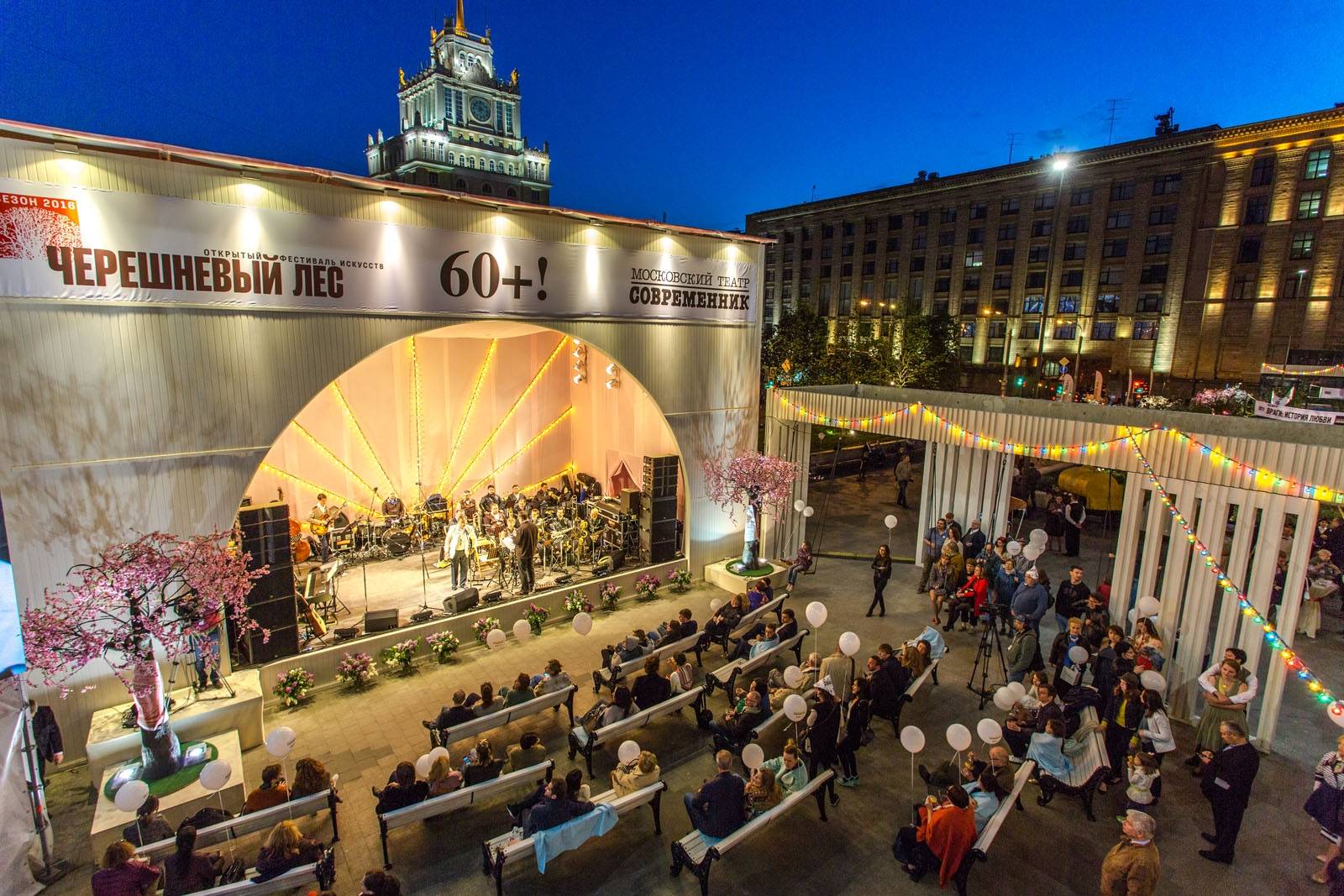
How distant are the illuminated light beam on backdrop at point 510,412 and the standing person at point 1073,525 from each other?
12606 mm

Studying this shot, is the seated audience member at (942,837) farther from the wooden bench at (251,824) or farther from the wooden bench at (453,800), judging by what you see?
the wooden bench at (251,824)

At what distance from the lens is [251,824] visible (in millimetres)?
6047

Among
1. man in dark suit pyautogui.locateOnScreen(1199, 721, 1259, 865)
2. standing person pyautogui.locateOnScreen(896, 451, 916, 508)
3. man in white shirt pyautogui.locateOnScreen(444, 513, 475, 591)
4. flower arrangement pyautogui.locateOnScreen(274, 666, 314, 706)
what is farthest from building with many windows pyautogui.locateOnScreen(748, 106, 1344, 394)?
flower arrangement pyautogui.locateOnScreen(274, 666, 314, 706)

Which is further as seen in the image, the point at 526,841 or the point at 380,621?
the point at 380,621

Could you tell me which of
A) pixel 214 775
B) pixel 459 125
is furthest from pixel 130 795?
pixel 459 125

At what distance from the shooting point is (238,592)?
7.00 metres

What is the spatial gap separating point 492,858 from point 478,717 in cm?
Answer: 220

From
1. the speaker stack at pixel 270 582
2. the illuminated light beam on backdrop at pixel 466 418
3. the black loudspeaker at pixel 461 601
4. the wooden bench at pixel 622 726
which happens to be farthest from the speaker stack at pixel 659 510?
the speaker stack at pixel 270 582

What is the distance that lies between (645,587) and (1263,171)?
4456 cm

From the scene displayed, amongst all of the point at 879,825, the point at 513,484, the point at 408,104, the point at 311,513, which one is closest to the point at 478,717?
the point at 879,825

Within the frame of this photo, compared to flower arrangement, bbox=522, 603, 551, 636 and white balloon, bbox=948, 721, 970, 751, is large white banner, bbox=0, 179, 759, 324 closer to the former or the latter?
flower arrangement, bbox=522, 603, 551, 636

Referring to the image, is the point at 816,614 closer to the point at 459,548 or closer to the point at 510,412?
the point at 459,548

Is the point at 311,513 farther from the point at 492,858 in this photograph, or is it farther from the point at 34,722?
the point at 492,858

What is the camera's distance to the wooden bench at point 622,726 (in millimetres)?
7508
